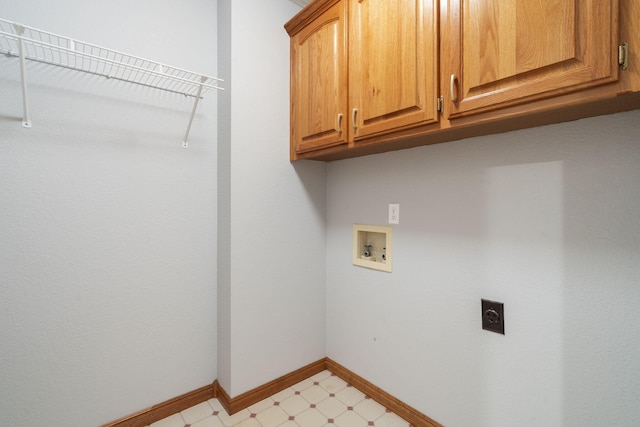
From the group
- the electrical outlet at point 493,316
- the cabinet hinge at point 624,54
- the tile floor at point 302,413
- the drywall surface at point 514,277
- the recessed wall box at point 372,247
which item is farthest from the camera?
the recessed wall box at point 372,247

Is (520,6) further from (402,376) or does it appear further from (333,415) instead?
(333,415)

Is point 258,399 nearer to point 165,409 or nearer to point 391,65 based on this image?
point 165,409

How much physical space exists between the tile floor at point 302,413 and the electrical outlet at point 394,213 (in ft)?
3.47

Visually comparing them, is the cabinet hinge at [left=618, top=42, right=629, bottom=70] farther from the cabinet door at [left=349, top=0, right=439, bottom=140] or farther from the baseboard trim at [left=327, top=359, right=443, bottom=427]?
the baseboard trim at [left=327, top=359, right=443, bottom=427]

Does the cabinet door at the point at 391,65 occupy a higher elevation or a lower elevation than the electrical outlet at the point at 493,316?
higher

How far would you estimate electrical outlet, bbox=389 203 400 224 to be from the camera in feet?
5.01

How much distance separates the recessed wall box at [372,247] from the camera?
1.58 m

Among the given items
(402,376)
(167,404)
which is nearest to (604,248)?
(402,376)

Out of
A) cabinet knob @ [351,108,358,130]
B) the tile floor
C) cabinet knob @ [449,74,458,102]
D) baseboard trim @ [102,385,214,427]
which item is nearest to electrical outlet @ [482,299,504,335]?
the tile floor

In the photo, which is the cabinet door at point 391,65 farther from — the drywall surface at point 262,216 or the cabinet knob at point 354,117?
the drywall surface at point 262,216

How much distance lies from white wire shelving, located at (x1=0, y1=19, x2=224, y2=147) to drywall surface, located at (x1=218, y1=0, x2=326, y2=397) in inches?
11.8

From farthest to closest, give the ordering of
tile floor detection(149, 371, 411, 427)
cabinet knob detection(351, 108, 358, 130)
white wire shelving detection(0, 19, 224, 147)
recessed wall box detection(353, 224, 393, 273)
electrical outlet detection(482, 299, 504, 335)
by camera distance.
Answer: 1. recessed wall box detection(353, 224, 393, 273)
2. tile floor detection(149, 371, 411, 427)
3. cabinet knob detection(351, 108, 358, 130)
4. electrical outlet detection(482, 299, 504, 335)
5. white wire shelving detection(0, 19, 224, 147)

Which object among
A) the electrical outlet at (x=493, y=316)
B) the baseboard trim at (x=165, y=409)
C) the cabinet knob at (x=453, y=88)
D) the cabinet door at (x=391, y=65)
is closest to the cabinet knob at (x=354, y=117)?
the cabinet door at (x=391, y=65)

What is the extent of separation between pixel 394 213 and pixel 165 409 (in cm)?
165
